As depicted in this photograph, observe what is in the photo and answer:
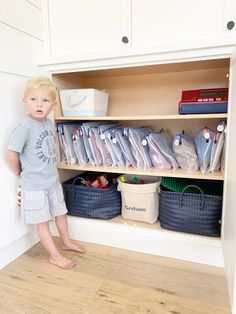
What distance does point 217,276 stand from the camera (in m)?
1.04

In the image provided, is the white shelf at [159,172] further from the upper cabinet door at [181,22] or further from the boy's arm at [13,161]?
the upper cabinet door at [181,22]

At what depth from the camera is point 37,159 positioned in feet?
3.57

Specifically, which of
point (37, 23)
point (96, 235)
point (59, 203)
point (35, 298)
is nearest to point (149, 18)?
point (37, 23)

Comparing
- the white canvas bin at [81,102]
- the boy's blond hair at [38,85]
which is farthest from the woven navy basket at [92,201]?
A: the boy's blond hair at [38,85]

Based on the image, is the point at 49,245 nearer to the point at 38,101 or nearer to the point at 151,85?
the point at 38,101

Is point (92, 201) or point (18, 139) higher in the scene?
point (18, 139)

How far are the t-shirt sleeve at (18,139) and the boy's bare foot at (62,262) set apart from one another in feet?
1.79

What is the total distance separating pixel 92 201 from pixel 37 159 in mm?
401

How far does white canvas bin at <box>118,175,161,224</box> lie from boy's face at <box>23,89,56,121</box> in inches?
21.7

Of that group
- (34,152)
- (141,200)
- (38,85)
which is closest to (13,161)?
(34,152)

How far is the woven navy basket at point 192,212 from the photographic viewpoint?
110 cm

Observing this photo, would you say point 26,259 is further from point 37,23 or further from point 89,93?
point 37,23

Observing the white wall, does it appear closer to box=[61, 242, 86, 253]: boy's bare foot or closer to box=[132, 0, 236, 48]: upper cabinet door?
box=[61, 242, 86, 253]: boy's bare foot

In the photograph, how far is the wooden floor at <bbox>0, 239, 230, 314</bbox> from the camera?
2.85ft
